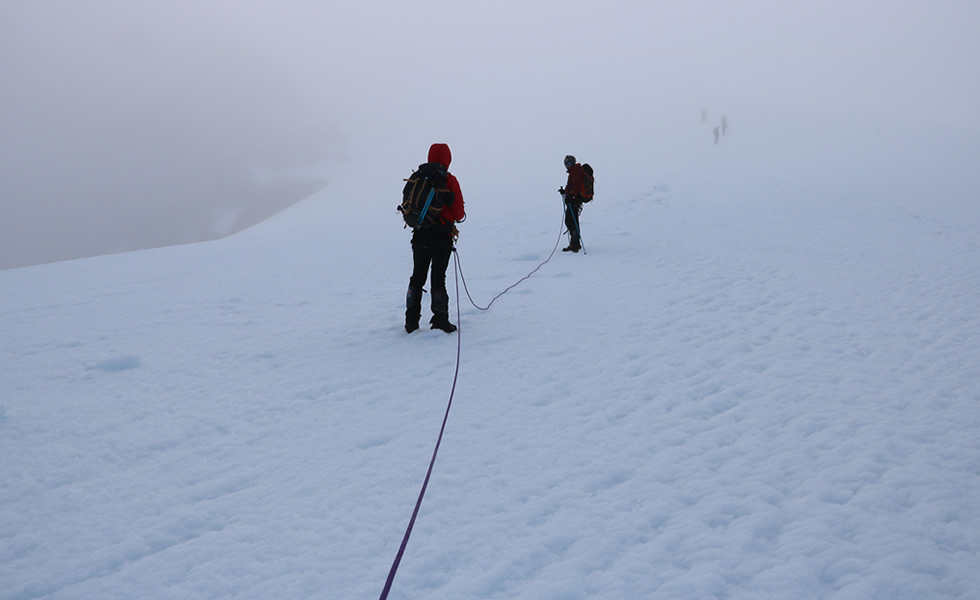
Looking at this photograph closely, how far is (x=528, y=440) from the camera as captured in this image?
12.4 feet

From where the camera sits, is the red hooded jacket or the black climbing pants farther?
the black climbing pants

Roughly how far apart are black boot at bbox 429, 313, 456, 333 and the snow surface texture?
0.40 feet

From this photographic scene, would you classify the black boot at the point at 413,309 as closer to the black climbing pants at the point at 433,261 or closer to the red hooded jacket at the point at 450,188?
the black climbing pants at the point at 433,261

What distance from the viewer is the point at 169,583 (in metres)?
2.66

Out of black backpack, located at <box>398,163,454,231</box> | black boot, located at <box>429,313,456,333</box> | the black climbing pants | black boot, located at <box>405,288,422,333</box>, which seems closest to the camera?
black backpack, located at <box>398,163,454,231</box>

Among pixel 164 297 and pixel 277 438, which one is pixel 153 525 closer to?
pixel 277 438

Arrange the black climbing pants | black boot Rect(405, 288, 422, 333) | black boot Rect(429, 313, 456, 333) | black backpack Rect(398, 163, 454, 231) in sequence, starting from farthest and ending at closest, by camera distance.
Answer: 1. black boot Rect(429, 313, 456, 333)
2. black boot Rect(405, 288, 422, 333)
3. the black climbing pants
4. black backpack Rect(398, 163, 454, 231)

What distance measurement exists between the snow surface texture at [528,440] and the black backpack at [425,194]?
134 centimetres

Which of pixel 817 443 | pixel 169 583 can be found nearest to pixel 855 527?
pixel 817 443

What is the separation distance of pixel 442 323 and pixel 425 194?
4.71 feet

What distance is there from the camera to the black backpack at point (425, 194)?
5.53 m

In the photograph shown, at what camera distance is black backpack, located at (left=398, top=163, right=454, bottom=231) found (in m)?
5.53

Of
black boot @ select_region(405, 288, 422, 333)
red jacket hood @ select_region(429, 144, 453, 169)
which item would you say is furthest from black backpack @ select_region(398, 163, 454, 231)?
black boot @ select_region(405, 288, 422, 333)

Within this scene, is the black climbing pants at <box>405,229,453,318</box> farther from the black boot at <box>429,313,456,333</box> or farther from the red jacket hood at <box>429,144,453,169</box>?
the red jacket hood at <box>429,144,453,169</box>
